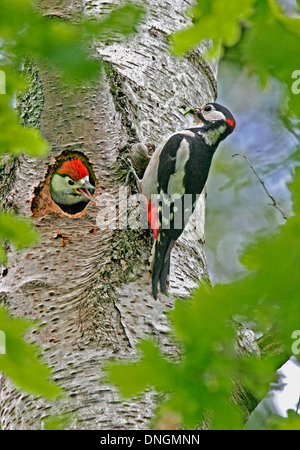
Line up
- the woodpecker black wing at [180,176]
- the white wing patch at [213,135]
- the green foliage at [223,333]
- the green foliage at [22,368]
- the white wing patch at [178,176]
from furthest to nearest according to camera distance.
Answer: the white wing patch at [213,135] < the white wing patch at [178,176] < the woodpecker black wing at [180,176] < the green foliage at [22,368] < the green foliage at [223,333]

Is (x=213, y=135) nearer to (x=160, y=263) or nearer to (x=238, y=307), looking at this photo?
(x=160, y=263)

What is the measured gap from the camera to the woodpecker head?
11.9ft

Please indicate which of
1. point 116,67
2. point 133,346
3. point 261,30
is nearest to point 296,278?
point 261,30

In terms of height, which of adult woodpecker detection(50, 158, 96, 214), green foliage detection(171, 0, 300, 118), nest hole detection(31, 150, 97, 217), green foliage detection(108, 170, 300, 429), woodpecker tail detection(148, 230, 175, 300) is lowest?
adult woodpecker detection(50, 158, 96, 214)

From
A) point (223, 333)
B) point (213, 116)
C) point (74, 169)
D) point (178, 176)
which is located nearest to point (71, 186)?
point (74, 169)

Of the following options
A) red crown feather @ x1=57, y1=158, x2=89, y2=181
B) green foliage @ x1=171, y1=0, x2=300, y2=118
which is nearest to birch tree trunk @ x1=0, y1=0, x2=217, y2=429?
red crown feather @ x1=57, y1=158, x2=89, y2=181

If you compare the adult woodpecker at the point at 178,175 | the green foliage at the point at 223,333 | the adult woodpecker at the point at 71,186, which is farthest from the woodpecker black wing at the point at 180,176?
the green foliage at the point at 223,333

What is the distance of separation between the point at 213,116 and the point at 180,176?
49 centimetres

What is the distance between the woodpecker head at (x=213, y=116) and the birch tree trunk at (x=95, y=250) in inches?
6.4

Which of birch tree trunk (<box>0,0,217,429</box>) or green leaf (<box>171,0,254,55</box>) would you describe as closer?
green leaf (<box>171,0,254,55</box>)

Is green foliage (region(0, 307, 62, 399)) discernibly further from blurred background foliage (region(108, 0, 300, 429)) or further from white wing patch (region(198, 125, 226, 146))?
white wing patch (region(198, 125, 226, 146))

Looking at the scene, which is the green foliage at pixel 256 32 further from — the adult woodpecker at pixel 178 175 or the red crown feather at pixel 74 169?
the red crown feather at pixel 74 169

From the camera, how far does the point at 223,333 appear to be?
1509mm

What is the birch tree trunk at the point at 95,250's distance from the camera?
222 centimetres
